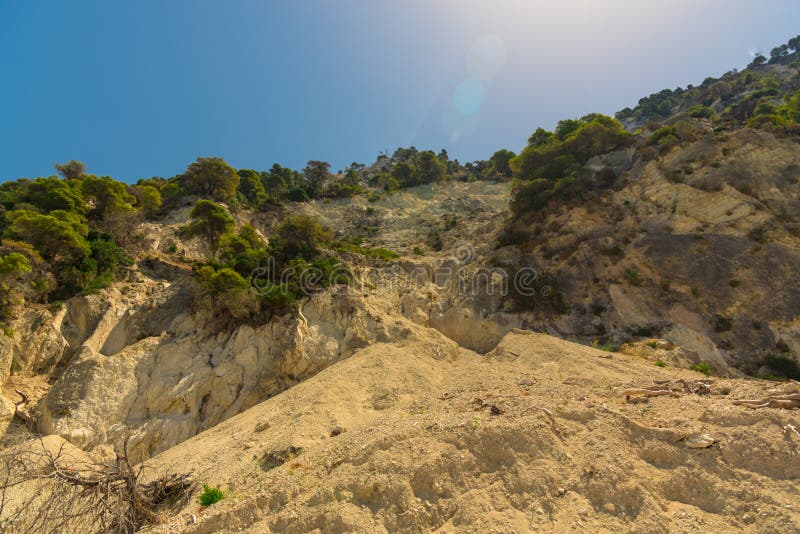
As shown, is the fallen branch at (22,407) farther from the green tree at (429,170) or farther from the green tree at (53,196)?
the green tree at (429,170)

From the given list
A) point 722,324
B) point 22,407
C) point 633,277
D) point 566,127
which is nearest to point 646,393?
point 722,324

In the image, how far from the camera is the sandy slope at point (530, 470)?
6.09 meters

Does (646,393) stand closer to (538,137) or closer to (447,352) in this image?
(447,352)

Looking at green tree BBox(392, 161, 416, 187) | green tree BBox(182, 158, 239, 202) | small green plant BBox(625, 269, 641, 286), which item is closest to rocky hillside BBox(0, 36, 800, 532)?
small green plant BBox(625, 269, 641, 286)

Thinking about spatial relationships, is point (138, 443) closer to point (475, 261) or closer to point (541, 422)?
point (541, 422)

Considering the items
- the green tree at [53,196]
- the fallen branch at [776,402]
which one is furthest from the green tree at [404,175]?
the fallen branch at [776,402]

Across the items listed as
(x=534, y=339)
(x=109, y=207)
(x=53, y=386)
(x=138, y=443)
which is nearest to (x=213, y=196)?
(x=109, y=207)

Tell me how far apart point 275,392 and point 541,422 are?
45.1ft

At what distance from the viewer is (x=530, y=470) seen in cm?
730

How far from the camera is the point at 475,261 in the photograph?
90.1 feet

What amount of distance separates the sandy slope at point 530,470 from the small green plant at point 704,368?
7.35m

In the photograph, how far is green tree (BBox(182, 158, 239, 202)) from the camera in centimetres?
3962

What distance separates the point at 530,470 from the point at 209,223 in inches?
1156

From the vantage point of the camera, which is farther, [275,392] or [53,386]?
[275,392]
